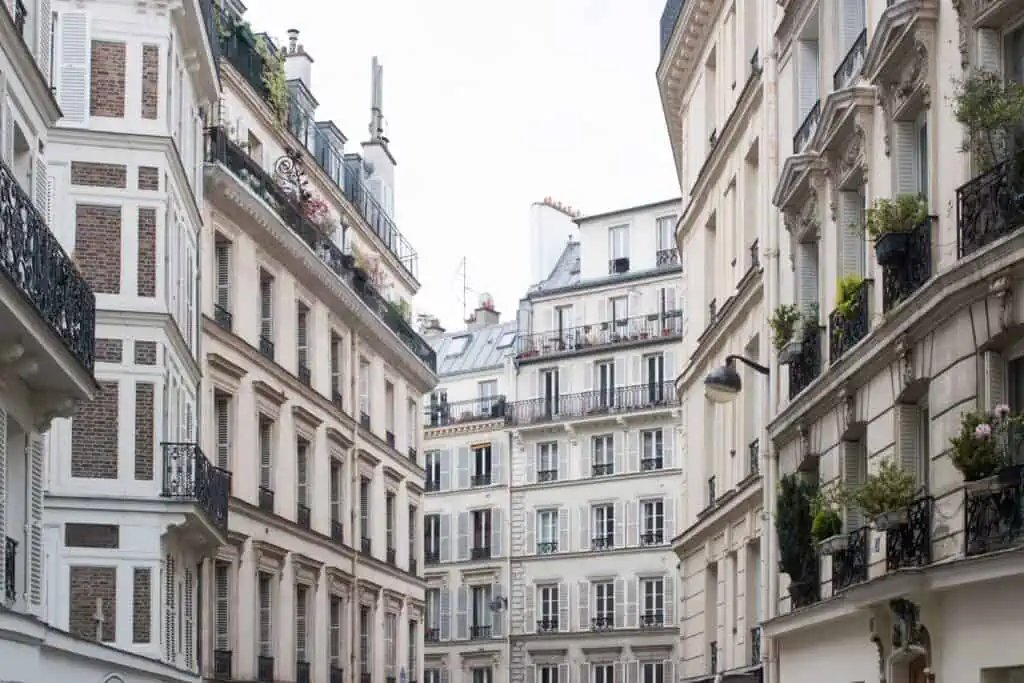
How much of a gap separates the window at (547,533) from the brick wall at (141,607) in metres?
43.5

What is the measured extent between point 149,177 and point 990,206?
15.7m

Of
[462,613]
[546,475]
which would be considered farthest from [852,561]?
[462,613]

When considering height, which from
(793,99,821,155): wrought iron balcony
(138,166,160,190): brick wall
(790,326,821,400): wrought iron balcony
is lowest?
(790,326,821,400): wrought iron balcony

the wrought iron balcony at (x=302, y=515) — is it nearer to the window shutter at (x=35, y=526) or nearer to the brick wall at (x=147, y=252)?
the brick wall at (x=147, y=252)

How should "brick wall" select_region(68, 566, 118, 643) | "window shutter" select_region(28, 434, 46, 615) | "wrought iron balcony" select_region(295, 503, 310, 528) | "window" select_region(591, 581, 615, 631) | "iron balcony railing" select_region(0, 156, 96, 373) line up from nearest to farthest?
"iron balcony railing" select_region(0, 156, 96, 373)
"window shutter" select_region(28, 434, 46, 615)
"brick wall" select_region(68, 566, 118, 643)
"wrought iron balcony" select_region(295, 503, 310, 528)
"window" select_region(591, 581, 615, 631)

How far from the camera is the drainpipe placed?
84.6 feet

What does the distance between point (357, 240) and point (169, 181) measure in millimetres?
20286

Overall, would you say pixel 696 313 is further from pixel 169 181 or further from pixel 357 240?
pixel 357 240

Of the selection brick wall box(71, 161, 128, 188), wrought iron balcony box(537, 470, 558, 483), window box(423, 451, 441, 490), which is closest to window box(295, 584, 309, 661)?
brick wall box(71, 161, 128, 188)

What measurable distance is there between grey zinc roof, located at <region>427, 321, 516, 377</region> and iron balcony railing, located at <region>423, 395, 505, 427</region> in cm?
129

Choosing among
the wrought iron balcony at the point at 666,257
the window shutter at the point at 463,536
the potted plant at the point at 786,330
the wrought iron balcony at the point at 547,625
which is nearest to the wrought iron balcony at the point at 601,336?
the wrought iron balcony at the point at 666,257

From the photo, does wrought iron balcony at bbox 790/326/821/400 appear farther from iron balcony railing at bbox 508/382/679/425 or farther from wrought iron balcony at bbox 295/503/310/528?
iron balcony railing at bbox 508/382/679/425

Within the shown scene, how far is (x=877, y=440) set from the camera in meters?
19.9

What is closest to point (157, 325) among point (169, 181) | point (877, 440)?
point (169, 181)
